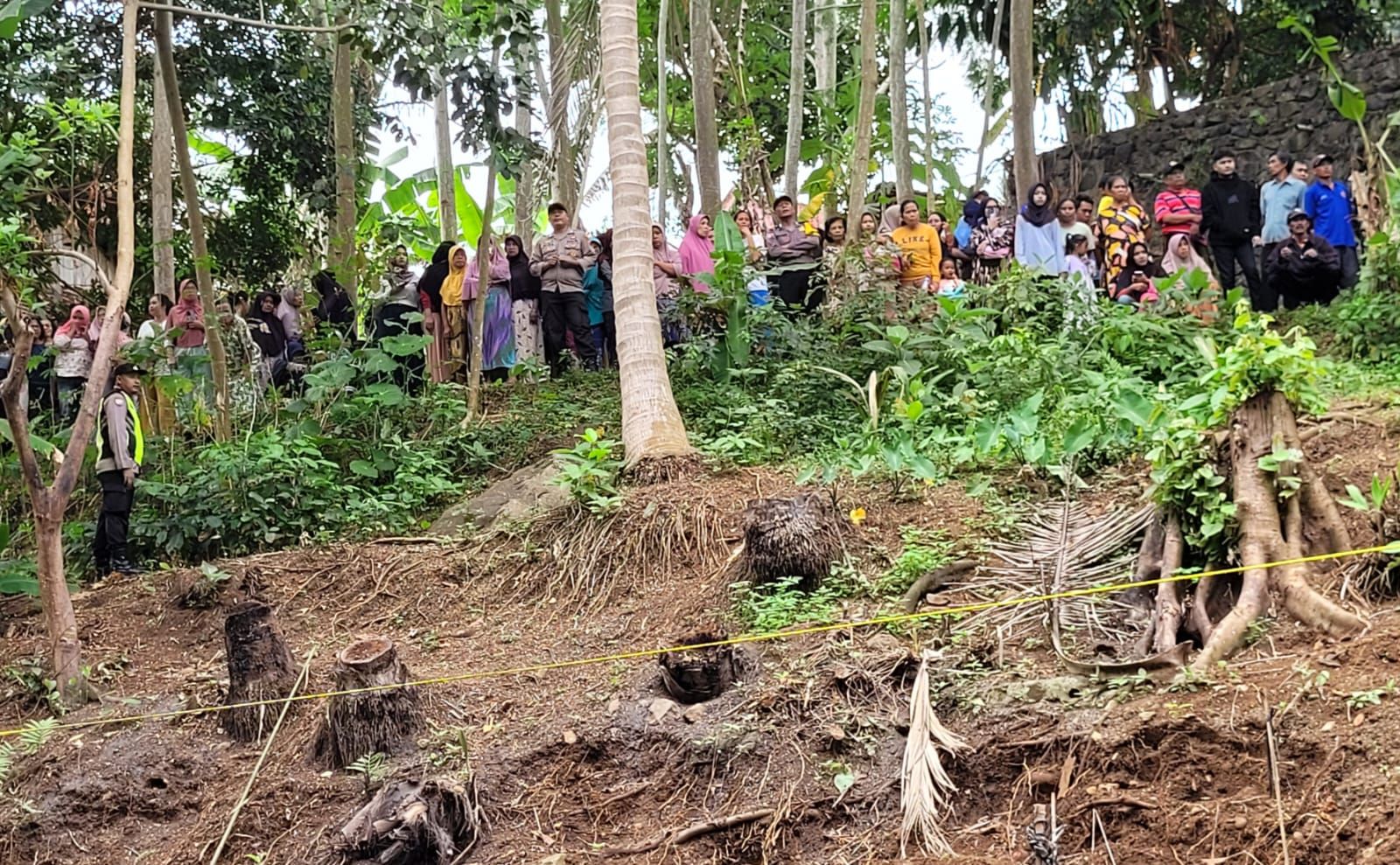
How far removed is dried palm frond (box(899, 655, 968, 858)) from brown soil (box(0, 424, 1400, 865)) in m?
0.06

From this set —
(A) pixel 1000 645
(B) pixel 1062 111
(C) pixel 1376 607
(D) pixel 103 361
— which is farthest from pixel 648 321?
(B) pixel 1062 111

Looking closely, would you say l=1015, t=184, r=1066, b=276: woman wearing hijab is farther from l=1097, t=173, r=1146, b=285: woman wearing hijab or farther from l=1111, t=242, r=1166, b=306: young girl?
l=1111, t=242, r=1166, b=306: young girl

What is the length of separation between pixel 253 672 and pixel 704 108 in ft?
27.3

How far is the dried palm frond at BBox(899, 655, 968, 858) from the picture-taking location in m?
4.17

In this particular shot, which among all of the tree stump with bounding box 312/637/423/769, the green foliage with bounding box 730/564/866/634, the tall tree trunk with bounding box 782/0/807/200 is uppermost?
the tall tree trunk with bounding box 782/0/807/200

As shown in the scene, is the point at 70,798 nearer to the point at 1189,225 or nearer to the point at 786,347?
the point at 786,347

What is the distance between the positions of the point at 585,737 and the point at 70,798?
2147mm

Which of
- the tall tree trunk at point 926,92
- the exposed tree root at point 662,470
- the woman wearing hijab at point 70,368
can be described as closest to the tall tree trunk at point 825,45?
the tall tree trunk at point 926,92

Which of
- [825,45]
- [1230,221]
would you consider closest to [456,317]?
[1230,221]

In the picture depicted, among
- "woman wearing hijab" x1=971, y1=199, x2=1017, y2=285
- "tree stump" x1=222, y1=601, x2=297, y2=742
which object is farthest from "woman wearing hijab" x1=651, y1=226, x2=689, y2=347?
"tree stump" x1=222, y1=601, x2=297, y2=742

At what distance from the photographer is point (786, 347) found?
1009 centimetres

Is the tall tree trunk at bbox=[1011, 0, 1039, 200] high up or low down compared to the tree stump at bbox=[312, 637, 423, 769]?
up

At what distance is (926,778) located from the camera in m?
4.30

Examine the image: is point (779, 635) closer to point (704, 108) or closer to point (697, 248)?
point (697, 248)
